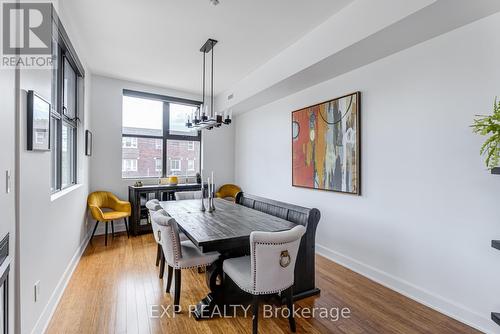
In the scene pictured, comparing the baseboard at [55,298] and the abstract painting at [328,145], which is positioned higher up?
the abstract painting at [328,145]

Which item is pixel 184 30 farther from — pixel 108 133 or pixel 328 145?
pixel 108 133

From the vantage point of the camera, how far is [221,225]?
2301mm

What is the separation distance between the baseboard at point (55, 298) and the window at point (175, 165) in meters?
2.47

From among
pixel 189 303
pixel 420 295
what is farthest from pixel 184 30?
pixel 420 295

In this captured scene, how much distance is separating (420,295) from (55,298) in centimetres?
348

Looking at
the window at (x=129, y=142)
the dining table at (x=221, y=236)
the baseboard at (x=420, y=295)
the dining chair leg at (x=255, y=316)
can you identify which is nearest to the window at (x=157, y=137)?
the window at (x=129, y=142)

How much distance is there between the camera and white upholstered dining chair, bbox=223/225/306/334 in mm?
1703

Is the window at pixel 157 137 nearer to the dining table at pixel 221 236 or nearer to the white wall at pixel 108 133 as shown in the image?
the white wall at pixel 108 133

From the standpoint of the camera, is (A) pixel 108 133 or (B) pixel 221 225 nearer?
(B) pixel 221 225

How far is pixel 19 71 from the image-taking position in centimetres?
157

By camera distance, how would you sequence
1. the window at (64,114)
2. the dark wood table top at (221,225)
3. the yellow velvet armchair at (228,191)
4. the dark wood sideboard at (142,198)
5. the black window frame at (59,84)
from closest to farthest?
the dark wood table top at (221,225)
the black window frame at (59,84)
the window at (64,114)
the dark wood sideboard at (142,198)
the yellow velvet armchair at (228,191)

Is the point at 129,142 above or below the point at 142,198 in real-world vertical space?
above

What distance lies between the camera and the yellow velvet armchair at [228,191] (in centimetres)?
568

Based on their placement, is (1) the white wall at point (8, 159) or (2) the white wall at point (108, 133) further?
(2) the white wall at point (108, 133)
